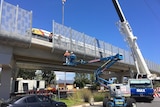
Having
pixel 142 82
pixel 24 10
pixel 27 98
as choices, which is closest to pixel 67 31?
pixel 24 10

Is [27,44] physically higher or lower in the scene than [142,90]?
higher

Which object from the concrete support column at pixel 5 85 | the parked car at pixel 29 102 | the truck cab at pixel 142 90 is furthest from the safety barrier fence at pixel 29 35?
the parked car at pixel 29 102

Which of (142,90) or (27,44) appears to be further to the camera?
(142,90)

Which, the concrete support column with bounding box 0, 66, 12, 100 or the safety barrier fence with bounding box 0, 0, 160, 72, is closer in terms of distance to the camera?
the safety barrier fence with bounding box 0, 0, 160, 72

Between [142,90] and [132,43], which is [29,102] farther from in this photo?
[132,43]

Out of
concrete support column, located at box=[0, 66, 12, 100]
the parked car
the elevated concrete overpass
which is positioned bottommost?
the parked car

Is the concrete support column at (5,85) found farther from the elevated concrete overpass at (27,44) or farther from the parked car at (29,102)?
the parked car at (29,102)

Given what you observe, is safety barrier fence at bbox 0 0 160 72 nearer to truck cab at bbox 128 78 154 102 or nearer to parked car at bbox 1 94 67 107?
truck cab at bbox 128 78 154 102

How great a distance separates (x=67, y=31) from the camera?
24.3m

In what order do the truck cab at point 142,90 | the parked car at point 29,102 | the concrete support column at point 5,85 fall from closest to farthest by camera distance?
the parked car at point 29,102, the concrete support column at point 5,85, the truck cab at point 142,90

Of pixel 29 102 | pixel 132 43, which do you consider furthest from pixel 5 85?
pixel 132 43

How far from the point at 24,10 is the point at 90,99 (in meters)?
11.1

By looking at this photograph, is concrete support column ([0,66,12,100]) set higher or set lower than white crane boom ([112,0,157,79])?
lower

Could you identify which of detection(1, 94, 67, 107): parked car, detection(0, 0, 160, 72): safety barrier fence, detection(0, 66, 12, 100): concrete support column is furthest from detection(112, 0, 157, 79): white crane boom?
detection(1, 94, 67, 107): parked car
